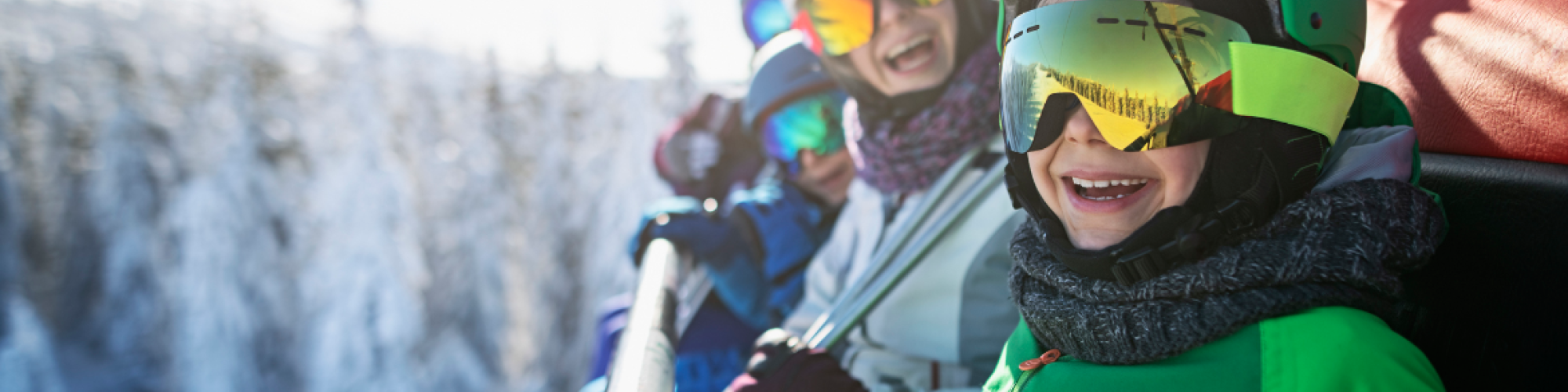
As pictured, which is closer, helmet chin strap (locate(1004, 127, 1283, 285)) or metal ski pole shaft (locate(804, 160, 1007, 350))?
helmet chin strap (locate(1004, 127, 1283, 285))

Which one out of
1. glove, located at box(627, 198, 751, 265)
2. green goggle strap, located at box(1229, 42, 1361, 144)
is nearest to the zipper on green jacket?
green goggle strap, located at box(1229, 42, 1361, 144)

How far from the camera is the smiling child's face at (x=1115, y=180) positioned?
0.83 meters

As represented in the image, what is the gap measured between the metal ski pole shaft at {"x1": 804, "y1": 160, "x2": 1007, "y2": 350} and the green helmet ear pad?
2.39 feet

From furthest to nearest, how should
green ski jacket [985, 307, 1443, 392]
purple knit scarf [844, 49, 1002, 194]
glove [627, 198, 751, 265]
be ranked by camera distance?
glove [627, 198, 751, 265] < purple knit scarf [844, 49, 1002, 194] < green ski jacket [985, 307, 1443, 392]

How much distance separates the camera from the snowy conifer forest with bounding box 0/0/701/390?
633cm

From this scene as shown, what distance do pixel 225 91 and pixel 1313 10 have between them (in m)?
8.61

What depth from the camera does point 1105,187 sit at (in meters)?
0.90

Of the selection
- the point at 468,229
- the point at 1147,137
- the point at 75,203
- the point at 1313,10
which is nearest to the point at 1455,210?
the point at 1313,10

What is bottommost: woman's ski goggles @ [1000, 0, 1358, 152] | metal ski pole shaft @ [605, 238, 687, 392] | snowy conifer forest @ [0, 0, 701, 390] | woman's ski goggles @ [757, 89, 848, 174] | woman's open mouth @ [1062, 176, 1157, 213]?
snowy conifer forest @ [0, 0, 701, 390]

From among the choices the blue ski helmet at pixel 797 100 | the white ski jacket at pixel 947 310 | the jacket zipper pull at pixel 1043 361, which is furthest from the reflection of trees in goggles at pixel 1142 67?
the blue ski helmet at pixel 797 100

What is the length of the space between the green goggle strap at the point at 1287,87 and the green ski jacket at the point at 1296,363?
251 millimetres

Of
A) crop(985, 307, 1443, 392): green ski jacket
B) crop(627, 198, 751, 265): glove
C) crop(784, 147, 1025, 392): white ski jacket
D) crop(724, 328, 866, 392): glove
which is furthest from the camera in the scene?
crop(627, 198, 751, 265): glove

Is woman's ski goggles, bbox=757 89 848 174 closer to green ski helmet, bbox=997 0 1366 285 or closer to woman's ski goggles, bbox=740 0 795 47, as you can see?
woman's ski goggles, bbox=740 0 795 47

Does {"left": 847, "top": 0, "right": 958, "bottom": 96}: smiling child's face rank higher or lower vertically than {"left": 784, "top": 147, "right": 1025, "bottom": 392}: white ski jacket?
higher
